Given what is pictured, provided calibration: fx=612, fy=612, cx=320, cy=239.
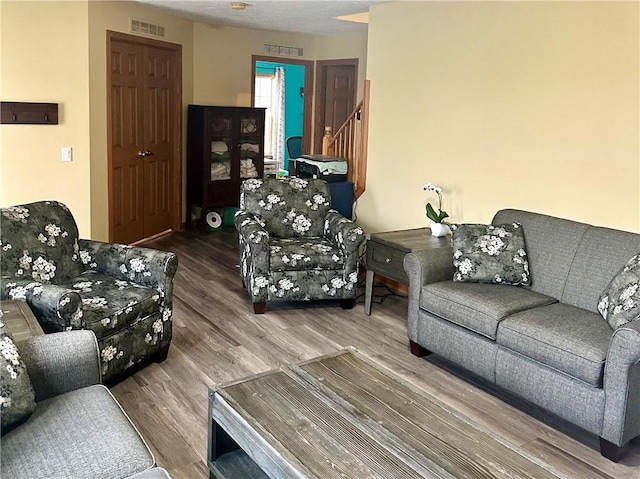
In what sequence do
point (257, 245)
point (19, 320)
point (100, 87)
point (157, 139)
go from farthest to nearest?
point (157, 139) → point (100, 87) → point (257, 245) → point (19, 320)

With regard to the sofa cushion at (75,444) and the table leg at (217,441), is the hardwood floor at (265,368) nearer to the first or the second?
the table leg at (217,441)

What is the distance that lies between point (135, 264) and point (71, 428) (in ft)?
5.17

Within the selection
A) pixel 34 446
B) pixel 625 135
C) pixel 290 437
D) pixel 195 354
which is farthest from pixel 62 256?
pixel 625 135

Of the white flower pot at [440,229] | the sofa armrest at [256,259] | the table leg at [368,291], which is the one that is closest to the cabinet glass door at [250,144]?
the sofa armrest at [256,259]

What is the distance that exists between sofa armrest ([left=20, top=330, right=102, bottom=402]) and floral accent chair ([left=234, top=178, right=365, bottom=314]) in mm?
2131

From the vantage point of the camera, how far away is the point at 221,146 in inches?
270

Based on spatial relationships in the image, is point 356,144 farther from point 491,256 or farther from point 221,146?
point 491,256

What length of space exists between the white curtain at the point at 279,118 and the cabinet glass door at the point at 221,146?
272 cm

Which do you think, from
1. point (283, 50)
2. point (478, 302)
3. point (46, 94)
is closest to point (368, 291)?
point (478, 302)

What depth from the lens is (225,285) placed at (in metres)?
4.98

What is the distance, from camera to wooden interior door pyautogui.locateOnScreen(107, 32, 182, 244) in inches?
222

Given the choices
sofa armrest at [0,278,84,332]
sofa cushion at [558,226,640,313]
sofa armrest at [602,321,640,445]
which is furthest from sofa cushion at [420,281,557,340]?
sofa armrest at [0,278,84,332]

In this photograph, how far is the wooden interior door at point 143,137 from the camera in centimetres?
564

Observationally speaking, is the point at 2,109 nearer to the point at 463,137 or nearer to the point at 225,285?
the point at 225,285
